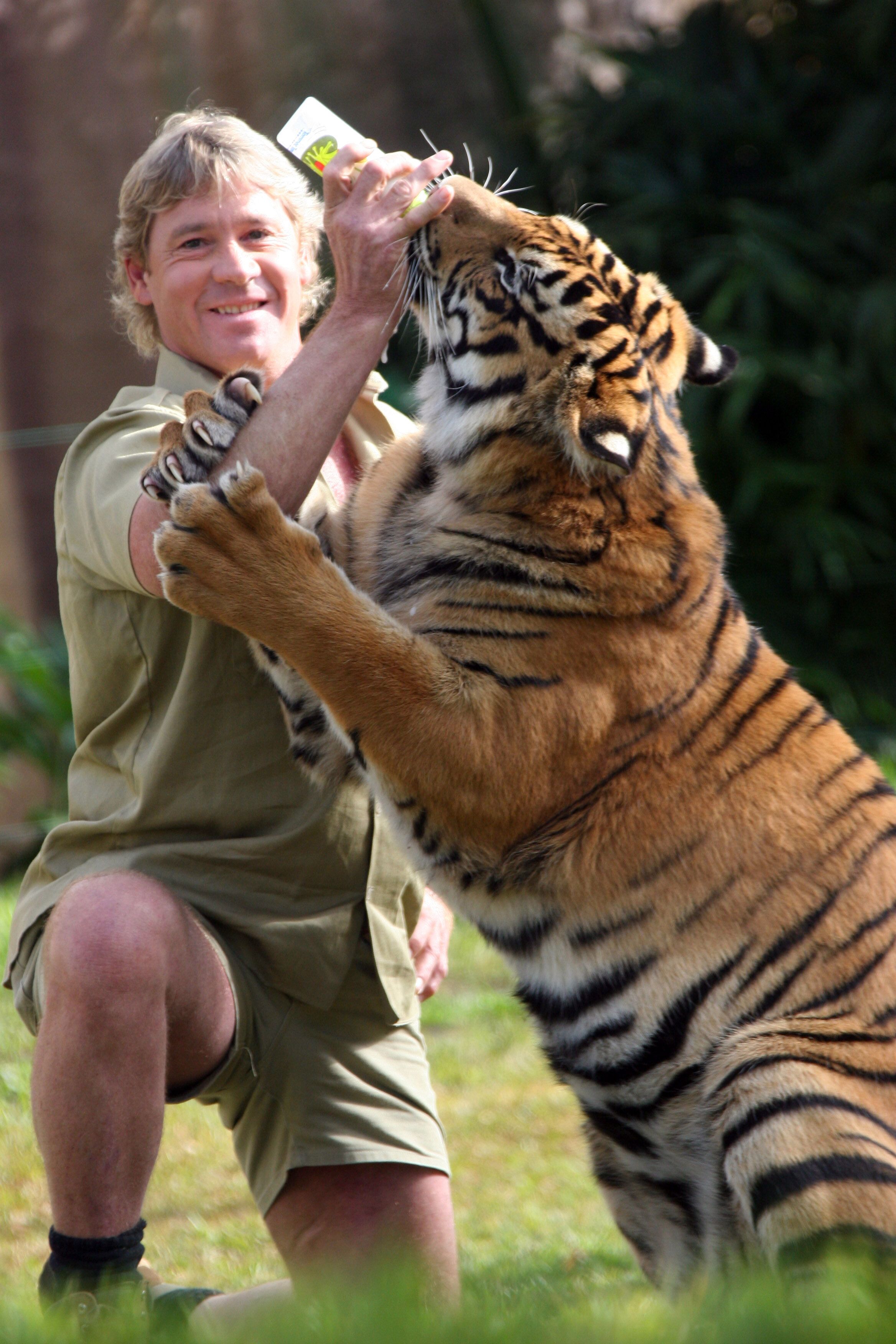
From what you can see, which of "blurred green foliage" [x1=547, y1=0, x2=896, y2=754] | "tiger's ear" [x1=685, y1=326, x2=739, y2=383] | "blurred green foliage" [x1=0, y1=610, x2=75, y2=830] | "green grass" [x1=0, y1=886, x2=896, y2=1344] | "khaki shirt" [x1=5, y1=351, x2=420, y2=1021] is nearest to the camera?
"green grass" [x1=0, y1=886, x2=896, y2=1344]

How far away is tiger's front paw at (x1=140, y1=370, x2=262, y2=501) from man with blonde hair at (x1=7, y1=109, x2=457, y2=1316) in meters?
0.04

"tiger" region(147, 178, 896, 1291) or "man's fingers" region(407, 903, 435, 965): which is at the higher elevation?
"tiger" region(147, 178, 896, 1291)

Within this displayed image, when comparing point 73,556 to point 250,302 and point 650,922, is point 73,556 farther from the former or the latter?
point 650,922

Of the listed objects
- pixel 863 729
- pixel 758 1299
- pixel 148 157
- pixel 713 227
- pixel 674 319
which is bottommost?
pixel 863 729

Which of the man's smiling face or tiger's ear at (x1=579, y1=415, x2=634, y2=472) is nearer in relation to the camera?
tiger's ear at (x1=579, y1=415, x2=634, y2=472)

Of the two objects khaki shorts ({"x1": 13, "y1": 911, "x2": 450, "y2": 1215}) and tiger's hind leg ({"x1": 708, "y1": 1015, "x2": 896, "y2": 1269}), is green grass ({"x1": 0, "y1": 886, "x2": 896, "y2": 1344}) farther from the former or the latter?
khaki shorts ({"x1": 13, "y1": 911, "x2": 450, "y2": 1215})

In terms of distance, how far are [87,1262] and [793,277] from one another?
5.82 metres

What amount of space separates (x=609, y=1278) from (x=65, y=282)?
16.7ft

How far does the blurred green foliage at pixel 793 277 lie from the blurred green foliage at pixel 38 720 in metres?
3.23

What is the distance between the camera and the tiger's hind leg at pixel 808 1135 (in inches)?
86.4

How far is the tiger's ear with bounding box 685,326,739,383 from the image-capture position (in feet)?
9.24

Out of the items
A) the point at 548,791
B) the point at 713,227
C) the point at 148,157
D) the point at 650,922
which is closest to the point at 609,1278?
the point at 650,922

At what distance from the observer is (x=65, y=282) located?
664 centimetres

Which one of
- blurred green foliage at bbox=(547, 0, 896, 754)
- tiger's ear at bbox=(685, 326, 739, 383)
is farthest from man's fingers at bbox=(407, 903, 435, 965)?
blurred green foliage at bbox=(547, 0, 896, 754)
